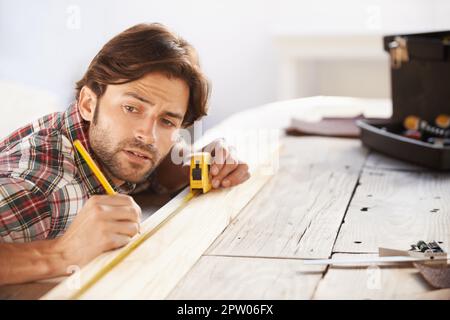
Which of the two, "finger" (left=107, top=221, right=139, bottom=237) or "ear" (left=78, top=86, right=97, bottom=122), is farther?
"ear" (left=78, top=86, right=97, bottom=122)

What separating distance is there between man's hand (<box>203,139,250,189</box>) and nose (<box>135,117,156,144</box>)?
0.17 meters

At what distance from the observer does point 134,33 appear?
0.86 m

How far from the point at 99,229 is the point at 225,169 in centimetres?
35

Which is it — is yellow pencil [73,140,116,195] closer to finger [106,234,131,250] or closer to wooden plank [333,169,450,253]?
finger [106,234,131,250]

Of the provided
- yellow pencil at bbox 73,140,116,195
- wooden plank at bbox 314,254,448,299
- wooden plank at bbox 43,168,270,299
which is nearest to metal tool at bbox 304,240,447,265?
wooden plank at bbox 314,254,448,299

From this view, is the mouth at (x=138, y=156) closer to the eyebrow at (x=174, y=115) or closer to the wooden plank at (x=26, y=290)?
the eyebrow at (x=174, y=115)

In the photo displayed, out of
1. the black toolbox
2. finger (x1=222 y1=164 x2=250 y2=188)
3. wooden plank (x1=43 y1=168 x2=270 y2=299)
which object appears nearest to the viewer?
wooden plank (x1=43 y1=168 x2=270 y2=299)

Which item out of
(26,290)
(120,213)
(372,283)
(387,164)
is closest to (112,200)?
(120,213)

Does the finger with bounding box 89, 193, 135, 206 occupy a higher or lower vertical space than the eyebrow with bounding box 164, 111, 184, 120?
lower

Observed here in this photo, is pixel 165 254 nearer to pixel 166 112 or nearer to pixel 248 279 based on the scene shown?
pixel 248 279

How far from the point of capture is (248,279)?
0.71 meters

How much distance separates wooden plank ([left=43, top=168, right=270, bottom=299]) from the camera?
655 millimetres

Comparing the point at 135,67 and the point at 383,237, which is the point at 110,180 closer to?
the point at 135,67
